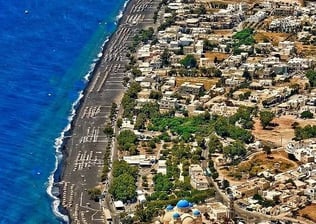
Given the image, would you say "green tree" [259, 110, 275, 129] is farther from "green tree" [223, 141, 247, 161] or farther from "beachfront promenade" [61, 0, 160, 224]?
"beachfront promenade" [61, 0, 160, 224]

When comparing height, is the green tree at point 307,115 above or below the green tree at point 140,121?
above

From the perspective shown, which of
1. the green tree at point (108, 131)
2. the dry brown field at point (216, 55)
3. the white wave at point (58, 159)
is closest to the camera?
the white wave at point (58, 159)

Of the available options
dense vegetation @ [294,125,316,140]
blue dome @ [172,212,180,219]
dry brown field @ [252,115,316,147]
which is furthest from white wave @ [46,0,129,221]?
dense vegetation @ [294,125,316,140]

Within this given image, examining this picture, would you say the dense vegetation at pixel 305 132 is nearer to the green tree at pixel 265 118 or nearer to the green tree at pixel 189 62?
the green tree at pixel 265 118

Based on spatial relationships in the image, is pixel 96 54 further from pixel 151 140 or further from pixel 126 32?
pixel 151 140

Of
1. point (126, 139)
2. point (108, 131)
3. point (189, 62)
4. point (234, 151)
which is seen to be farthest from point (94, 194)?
point (189, 62)

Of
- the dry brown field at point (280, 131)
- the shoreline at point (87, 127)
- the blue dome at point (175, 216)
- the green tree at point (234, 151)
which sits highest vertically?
the blue dome at point (175, 216)

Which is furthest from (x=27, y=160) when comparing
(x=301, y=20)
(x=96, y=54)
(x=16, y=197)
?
(x=301, y=20)

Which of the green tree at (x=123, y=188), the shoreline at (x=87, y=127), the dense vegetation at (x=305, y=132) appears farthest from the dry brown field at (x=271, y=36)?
the green tree at (x=123, y=188)
